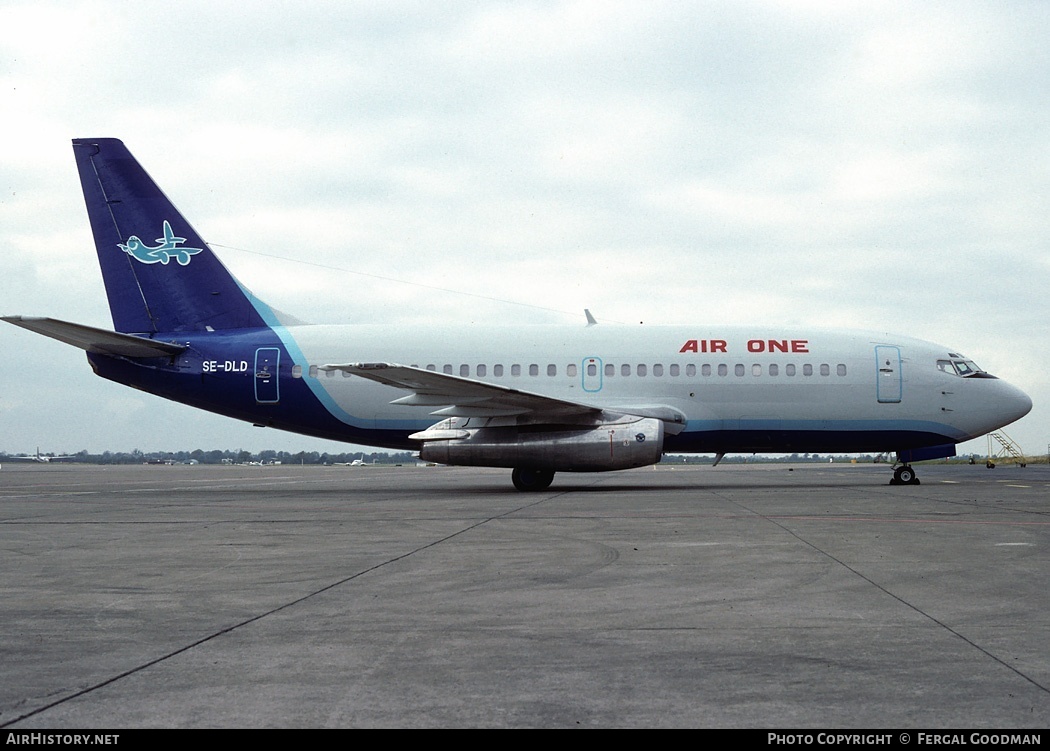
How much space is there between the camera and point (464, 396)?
752 inches

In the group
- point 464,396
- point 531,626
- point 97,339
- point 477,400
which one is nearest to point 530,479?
point 477,400

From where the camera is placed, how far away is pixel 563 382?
21219 mm

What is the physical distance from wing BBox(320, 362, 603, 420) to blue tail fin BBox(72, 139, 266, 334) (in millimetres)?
4722

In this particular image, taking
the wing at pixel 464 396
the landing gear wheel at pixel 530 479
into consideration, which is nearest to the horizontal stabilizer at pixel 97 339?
the wing at pixel 464 396

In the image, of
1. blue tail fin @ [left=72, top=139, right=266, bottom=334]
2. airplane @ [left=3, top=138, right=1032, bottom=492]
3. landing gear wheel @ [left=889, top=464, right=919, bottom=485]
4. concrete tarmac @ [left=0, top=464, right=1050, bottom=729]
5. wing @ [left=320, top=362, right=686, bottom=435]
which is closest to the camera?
concrete tarmac @ [left=0, top=464, right=1050, bottom=729]

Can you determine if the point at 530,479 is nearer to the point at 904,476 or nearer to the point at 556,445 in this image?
the point at 556,445

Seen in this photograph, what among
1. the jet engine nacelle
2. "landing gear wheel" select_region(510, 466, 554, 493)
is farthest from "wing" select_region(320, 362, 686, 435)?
"landing gear wheel" select_region(510, 466, 554, 493)

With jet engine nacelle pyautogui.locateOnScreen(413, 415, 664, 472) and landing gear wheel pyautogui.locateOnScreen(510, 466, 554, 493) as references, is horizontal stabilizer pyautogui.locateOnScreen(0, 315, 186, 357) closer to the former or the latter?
jet engine nacelle pyautogui.locateOnScreen(413, 415, 664, 472)

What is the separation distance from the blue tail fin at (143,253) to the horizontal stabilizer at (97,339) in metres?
0.84

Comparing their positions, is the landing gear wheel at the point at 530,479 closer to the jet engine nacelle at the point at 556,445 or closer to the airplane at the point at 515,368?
the airplane at the point at 515,368

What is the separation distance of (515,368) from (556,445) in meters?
2.85

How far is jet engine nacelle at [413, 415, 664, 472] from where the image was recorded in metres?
19.1
